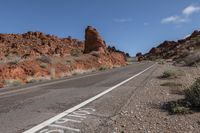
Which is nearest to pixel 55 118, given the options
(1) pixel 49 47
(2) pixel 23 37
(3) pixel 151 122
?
(3) pixel 151 122

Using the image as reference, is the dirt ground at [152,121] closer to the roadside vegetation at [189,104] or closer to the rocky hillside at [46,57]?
the roadside vegetation at [189,104]

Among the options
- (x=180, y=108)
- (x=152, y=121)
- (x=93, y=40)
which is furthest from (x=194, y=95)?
(x=93, y=40)

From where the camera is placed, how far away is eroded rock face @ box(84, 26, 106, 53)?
2704 inches

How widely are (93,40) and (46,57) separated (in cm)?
3040

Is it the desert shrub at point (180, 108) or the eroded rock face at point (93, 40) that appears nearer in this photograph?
the desert shrub at point (180, 108)

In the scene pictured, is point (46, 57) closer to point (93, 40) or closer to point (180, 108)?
point (93, 40)

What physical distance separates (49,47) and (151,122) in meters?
93.6

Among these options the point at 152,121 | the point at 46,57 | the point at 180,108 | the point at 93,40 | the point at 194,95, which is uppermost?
the point at 93,40

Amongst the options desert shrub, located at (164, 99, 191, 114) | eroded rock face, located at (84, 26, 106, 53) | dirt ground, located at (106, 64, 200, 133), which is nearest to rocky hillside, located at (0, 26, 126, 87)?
eroded rock face, located at (84, 26, 106, 53)

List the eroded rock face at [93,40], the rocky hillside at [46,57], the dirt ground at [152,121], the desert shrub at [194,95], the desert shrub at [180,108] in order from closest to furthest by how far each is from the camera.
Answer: the dirt ground at [152,121], the desert shrub at [180,108], the desert shrub at [194,95], the rocky hillside at [46,57], the eroded rock face at [93,40]

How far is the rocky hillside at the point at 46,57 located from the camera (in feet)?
97.5

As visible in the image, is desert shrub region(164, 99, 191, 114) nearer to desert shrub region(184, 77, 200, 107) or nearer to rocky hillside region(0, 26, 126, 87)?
desert shrub region(184, 77, 200, 107)

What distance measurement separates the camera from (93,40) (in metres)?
69.3

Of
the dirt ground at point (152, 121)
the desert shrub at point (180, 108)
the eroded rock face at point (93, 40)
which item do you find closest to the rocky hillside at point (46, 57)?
the eroded rock face at point (93, 40)
